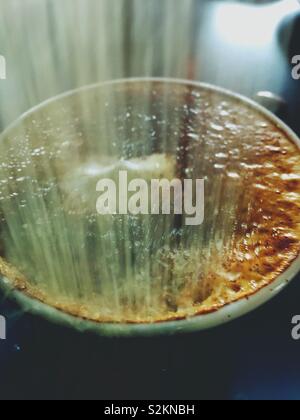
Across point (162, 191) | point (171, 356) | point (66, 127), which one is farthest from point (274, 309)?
point (66, 127)

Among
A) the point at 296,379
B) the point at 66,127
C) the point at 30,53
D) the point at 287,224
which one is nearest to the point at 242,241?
the point at 287,224

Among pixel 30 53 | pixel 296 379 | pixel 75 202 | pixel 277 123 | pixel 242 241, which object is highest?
pixel 30 53

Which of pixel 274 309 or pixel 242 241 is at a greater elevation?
pixel 242 241

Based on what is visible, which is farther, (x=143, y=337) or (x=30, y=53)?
(x=30, y=53)

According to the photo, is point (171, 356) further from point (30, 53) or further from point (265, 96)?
point (30, 53)

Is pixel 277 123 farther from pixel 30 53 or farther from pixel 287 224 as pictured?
pixel 30 53

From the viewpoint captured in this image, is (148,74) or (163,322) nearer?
(163,322)

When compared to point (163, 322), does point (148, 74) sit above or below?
above
